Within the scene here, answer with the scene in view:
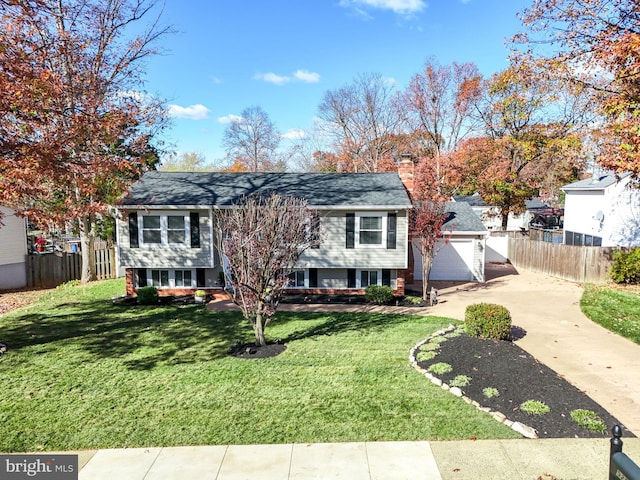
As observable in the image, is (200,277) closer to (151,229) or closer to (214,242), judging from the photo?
(214,242)

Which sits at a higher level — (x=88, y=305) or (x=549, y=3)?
(x=549, y=3)

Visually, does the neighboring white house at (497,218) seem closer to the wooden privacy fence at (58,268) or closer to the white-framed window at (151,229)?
the white-framed window at (151,229)

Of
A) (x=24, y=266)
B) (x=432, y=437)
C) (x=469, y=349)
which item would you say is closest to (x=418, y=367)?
(x=469, y=349)

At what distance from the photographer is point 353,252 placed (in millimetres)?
16312

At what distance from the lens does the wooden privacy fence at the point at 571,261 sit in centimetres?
1922

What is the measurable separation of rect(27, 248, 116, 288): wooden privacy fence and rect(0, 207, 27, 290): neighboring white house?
0.31 metres

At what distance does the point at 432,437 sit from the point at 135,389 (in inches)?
209

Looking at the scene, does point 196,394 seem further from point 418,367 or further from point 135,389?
point 418,367

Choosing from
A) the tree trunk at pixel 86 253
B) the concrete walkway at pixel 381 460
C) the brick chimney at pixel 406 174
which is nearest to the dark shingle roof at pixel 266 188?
the brick chimney at pixel 406 174

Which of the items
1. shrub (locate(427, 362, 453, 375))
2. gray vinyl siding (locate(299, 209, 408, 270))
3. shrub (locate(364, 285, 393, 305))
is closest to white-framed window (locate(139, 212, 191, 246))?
gray vinyl siding (locate(299, 209, 408, 270))

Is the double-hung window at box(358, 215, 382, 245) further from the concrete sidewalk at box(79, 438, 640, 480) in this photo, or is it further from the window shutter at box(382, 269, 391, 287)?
the concrete sidewalk at box(79, 438, 640, 480)

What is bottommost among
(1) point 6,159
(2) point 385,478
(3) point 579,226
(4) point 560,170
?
(2) point 385,478

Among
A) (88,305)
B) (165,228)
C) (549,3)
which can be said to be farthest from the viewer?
(165,228)

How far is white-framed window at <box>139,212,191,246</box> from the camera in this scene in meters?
16.3
